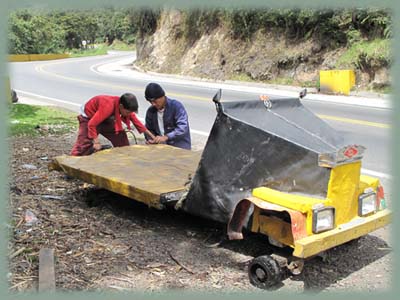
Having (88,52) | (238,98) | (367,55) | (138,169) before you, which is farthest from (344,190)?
(88,52)

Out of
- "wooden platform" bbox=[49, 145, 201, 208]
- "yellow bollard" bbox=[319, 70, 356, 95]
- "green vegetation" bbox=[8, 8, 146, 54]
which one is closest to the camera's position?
"wooden platform" bbox=[49, 145, 201, 208]

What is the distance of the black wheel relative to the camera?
13.0 feet

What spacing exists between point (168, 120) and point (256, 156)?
9.68ft

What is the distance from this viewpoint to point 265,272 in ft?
13.2

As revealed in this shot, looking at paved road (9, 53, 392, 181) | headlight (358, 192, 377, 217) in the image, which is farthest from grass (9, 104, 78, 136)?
headlight (358, 192, 377, 217)

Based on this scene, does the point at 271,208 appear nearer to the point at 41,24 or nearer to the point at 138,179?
the point at 138,179

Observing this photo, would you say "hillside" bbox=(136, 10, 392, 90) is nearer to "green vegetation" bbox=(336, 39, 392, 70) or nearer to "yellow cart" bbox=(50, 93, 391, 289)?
"green vegetation" bbox=(336, 39, 392, 70)

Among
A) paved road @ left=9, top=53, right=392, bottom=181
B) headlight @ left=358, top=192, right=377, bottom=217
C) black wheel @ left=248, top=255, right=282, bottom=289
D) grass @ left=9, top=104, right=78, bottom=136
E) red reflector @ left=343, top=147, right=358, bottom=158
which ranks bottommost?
paved road @ left=9, top=53, right=392, bottom=181

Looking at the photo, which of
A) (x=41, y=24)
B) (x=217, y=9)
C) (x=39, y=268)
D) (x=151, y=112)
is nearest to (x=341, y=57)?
(x=217, y=9)

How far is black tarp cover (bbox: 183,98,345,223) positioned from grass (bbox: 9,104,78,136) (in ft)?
21.9

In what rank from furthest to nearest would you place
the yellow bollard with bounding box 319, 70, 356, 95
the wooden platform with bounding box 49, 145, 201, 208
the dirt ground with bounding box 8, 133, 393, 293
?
the yellow bollard with bounding box 319, 70, 356, 95 < the wooden platform with bounding box 49, 145, 201, 208 < the dirt ground with bounding box 8, 133, 393, 293

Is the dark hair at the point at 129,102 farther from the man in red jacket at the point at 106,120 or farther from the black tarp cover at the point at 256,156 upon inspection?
the black tarp cover at the point at 256,156

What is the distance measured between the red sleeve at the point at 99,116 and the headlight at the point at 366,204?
3.59 m

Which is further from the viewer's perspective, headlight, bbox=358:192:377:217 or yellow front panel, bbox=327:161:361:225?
headlight, bbox=358:192:377:217
